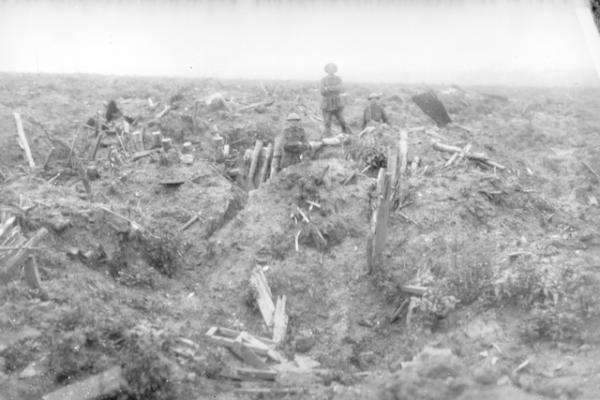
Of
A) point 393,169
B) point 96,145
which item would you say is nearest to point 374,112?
point 393,169

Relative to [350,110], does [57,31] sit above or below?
above

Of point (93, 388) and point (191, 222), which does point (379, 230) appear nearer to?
point (191, 222)

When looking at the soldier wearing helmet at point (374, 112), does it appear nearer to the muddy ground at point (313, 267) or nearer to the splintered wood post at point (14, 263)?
the muddy ground at point (313, 267)

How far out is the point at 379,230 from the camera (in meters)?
10.8

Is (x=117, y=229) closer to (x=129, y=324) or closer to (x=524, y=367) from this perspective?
(x=129, y=324)

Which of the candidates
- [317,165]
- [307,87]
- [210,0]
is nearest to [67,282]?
[317,165]

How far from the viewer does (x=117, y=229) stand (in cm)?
1129

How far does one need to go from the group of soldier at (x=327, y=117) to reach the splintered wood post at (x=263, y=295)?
3.53 m

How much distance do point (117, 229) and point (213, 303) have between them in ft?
7.43

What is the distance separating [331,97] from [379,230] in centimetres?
542

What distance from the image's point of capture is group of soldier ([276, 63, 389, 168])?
13.7 metres

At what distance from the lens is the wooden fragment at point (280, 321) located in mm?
9961

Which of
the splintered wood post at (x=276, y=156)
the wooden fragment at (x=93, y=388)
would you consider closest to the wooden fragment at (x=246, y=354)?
the wooden fragment at (x=93, y=388)

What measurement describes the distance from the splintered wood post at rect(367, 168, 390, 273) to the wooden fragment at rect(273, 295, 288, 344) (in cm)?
169
